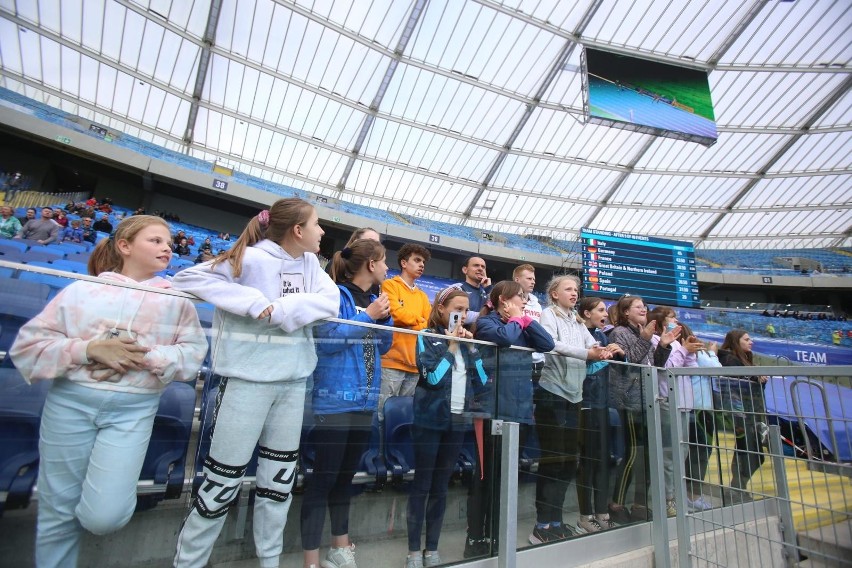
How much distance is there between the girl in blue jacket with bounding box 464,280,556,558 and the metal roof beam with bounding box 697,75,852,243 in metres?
22.2

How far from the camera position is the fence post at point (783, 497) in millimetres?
1800

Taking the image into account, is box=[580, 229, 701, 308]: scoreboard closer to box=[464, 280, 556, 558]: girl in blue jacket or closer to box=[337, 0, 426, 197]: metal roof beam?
box=[464, 280, 556, 558]: girl in blue jacket

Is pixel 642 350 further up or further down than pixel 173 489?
further up

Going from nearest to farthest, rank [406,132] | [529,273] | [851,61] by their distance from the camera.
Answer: [529,273]
[851,61]
[406,132]

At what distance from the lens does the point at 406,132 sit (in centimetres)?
1817

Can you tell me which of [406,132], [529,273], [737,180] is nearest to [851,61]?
[737,180]

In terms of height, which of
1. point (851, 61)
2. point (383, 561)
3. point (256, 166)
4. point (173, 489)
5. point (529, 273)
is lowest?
point (383, 561)

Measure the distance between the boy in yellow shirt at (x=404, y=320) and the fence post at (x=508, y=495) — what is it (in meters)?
0.48

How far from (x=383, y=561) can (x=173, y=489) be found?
0.82 metres

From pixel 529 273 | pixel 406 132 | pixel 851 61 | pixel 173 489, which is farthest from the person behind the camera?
pixel 406 132

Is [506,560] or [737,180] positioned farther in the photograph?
[737,180]

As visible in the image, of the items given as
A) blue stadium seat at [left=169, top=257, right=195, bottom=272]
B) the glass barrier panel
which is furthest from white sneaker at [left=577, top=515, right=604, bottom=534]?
blue stadium seat at [left=169, top=257, right=195, bottom=272]

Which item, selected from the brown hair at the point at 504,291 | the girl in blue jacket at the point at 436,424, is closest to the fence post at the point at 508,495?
the girl in blue jacket at the point at 436,424

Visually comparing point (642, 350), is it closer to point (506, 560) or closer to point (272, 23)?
point (506, 560)
